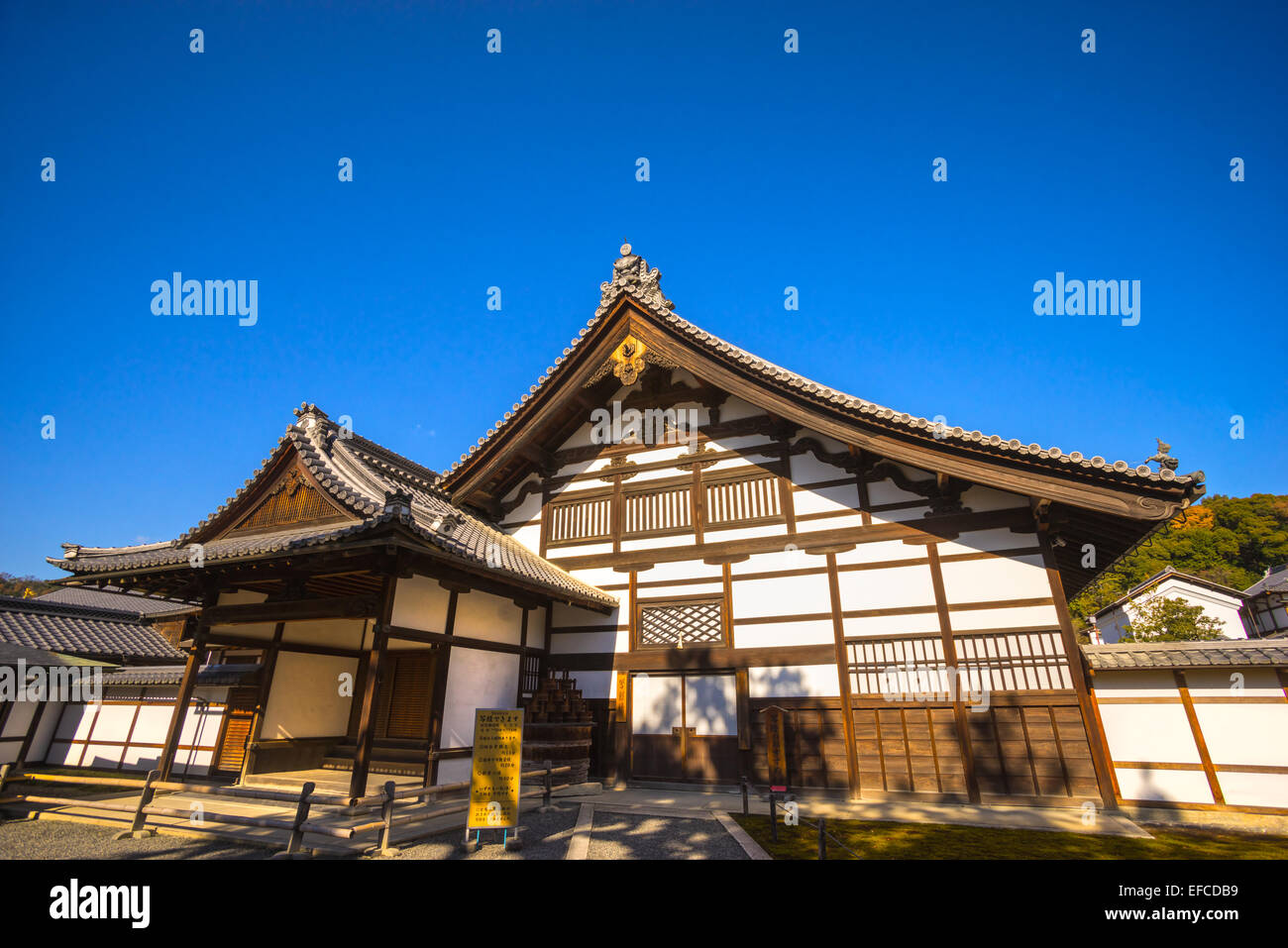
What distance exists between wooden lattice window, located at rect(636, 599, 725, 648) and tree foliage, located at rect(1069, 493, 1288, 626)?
49895mm

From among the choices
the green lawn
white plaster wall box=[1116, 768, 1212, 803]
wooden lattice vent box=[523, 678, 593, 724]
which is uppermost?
wooden lattice vent box=[523, 678, 593, 724]

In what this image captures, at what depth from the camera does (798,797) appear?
1038 centimetres

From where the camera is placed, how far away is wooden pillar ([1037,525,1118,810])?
9031 mm

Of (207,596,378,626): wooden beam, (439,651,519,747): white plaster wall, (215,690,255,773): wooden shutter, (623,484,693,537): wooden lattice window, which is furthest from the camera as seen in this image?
(623,484,693,537): wooden lattice window

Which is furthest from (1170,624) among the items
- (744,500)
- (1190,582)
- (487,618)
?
(487,618)

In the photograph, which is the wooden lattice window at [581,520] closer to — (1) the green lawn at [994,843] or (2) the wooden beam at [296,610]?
(2) the wooden beam at [296,610]

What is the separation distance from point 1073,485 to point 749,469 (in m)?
5.95

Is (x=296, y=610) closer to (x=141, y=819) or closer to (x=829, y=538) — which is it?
(x=141, y=819)

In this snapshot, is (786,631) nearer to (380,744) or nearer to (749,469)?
(749,469)

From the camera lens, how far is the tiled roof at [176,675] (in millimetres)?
13055

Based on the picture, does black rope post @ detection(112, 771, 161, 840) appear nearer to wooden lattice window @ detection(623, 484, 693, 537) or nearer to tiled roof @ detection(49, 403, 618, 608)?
tiled roof @ detection(49, 403, 618, 608)

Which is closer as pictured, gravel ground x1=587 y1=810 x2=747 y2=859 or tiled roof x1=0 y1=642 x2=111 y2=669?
gravel ground x1=587 y1=810 x2=747 y2=859

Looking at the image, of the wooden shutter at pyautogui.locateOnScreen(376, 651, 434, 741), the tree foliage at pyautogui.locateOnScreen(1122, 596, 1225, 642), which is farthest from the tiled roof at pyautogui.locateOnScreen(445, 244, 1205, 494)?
the tree foliage at pyautogui.locateOnScreen(1122, 596, 1225, 642)
